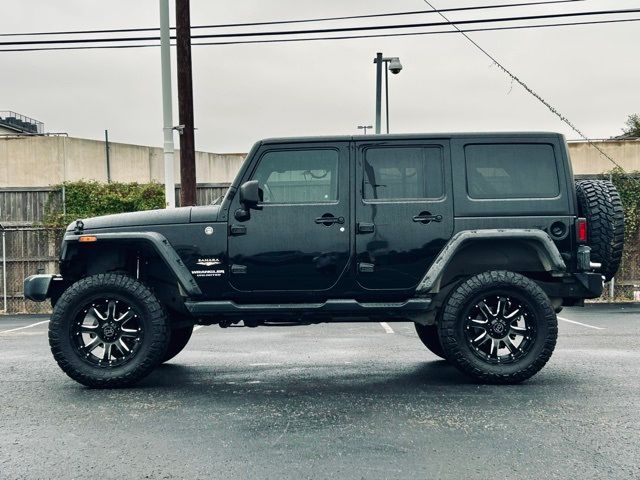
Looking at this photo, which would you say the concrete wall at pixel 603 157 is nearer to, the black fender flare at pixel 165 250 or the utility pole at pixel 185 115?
the utility pole at pixel 185 115

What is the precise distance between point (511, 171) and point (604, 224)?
2.92ft

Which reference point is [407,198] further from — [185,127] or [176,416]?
[185,127]

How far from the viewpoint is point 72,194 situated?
16.6 meters

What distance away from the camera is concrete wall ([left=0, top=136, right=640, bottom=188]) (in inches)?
1200

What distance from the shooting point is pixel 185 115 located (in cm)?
1348

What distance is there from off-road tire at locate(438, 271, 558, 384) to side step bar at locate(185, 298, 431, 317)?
0.93 feet

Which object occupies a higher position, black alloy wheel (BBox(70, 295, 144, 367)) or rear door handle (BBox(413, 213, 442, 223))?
rear door handle (BBox(413, 213, 442, 223))

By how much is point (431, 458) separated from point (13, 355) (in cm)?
561

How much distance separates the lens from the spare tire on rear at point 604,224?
6000 mm

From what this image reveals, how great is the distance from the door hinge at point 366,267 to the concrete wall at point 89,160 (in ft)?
76.1

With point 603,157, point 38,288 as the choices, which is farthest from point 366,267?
point 603,157

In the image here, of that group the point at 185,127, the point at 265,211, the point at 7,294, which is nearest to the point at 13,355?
the point at 265,211

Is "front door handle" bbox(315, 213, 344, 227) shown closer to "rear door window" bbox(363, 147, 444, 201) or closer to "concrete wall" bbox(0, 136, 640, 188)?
"rear door window" bbox(363, 147, 444, 201)

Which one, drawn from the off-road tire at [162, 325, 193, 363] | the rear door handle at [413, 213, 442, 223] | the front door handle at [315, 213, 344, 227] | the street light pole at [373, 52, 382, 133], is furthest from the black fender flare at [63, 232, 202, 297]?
the street light pole at [373, 52, 382, 133]
